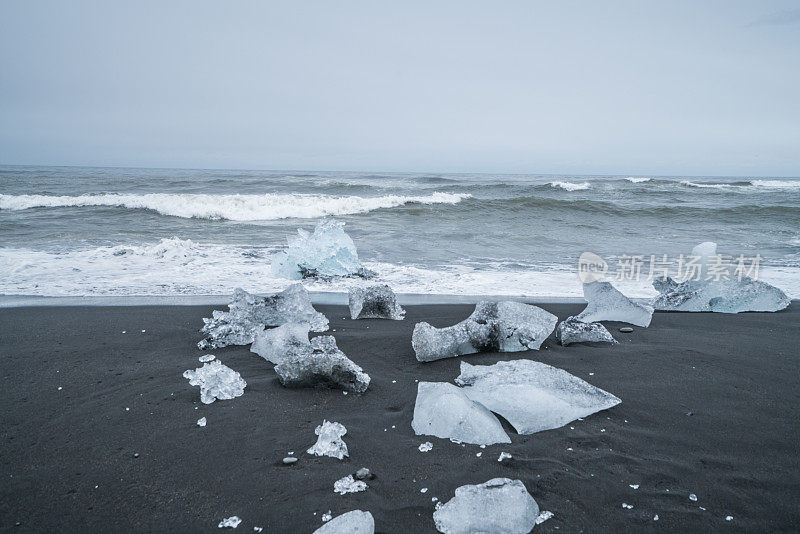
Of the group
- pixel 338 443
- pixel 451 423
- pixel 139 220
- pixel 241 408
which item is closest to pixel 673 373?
pixel 451 423

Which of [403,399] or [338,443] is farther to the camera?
[403,399]

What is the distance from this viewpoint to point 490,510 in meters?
1.38

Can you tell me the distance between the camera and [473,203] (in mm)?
16375

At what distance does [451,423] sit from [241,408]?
92 centimetres

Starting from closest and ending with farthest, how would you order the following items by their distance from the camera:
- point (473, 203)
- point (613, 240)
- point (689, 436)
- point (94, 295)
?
Result: 1. point (689, 436)
2. point (94, 295)
3. point (613, 240)
4. point (473, 203)

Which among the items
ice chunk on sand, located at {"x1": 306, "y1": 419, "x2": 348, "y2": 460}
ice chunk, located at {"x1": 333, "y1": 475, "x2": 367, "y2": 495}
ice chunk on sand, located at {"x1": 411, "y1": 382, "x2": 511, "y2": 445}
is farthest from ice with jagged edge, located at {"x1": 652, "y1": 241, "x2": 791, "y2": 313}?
ice chunk, located at {"x1": 333, "y1": 475, "x2": 367, "y2": 495}

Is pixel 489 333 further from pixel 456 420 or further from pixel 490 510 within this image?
pixel 490 510

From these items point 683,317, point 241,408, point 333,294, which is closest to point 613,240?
point 683,317

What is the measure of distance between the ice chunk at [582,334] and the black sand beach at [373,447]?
0.23 ft

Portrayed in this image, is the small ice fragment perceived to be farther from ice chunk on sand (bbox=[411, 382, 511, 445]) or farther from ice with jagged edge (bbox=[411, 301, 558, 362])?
ice with jagged edge (bbox=[411, 301, 558, 362])

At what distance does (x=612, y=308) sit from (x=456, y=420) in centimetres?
204

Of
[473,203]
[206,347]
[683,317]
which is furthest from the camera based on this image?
[473,203]

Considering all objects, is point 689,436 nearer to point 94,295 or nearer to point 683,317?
point 683,317

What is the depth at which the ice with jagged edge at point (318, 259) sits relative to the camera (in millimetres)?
5367
